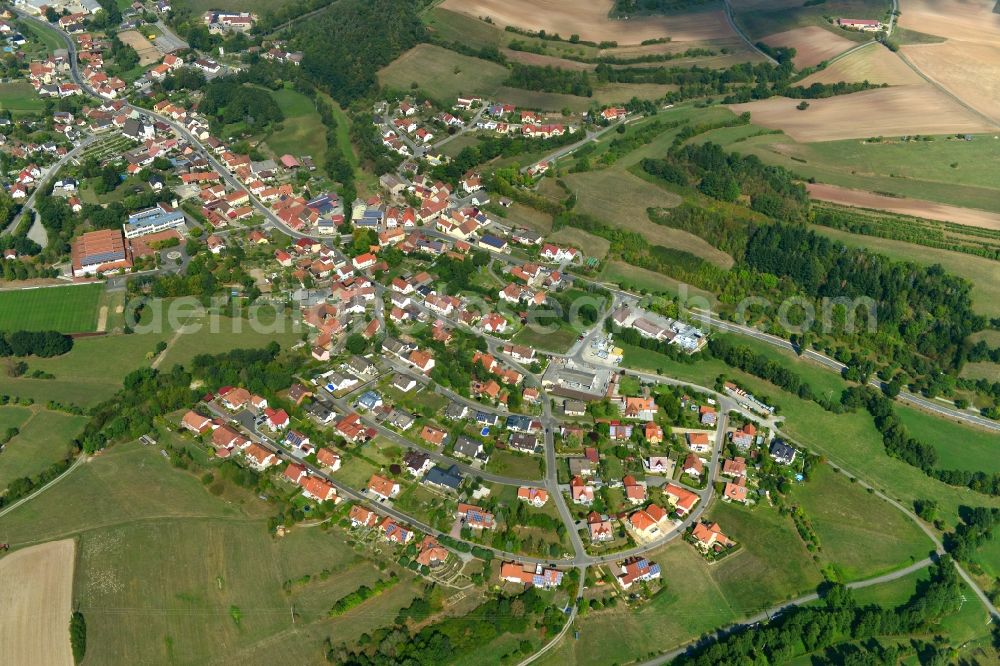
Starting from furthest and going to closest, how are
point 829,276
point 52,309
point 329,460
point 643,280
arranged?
point 643,280, point 829,276, point 52,309, point 329,460

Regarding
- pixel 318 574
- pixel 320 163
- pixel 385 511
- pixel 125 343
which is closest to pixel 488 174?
pixel 320 163

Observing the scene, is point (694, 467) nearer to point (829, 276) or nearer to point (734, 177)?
point (829, 276)

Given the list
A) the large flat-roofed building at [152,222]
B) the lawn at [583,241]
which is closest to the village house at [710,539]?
the lawn at [583,241]

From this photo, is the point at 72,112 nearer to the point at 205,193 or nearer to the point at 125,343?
the point at 205,193

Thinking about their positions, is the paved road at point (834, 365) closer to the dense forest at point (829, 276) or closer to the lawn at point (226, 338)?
the dense forest at point (829, 276)

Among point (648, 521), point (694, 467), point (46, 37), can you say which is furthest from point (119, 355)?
point (46, 37)

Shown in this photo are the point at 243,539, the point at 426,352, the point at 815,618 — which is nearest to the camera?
the point at 815,618

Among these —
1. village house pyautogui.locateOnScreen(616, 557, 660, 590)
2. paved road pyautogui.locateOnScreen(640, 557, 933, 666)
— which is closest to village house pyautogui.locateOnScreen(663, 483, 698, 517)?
village house pyautogui.locateOnScreen(616, 557, 660, 590)
